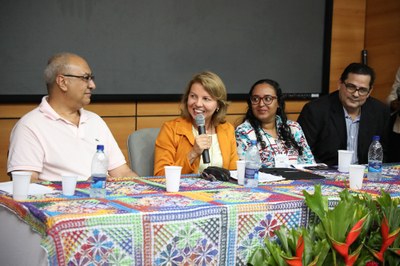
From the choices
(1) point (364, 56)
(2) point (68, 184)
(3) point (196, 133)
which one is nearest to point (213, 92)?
(3) point (196, 133)

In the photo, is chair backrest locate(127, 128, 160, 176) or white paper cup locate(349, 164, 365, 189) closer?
white paper cup locate(349, 164, 365, 189)

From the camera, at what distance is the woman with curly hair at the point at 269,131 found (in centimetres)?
409

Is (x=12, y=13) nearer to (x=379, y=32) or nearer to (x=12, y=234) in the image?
(x=12, y=234)

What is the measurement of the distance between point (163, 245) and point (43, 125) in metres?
1.25

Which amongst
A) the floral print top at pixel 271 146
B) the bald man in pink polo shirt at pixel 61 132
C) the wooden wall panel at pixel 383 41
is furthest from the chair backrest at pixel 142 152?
the wooden wall panel at pixel 383 41

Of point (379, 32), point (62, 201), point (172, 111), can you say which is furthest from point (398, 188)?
point (379, 32)

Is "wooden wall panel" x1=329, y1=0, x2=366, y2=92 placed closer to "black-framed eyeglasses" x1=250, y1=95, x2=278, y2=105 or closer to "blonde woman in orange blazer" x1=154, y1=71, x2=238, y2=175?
"black-framed eyeglasses" x1=250, y1=95, x2=278, y2=105

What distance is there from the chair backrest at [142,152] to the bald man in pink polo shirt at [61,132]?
10cm

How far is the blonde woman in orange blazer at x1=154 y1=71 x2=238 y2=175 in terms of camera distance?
366 cm

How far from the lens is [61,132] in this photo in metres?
3.43

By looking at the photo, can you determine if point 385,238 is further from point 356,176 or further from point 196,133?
point 196,133

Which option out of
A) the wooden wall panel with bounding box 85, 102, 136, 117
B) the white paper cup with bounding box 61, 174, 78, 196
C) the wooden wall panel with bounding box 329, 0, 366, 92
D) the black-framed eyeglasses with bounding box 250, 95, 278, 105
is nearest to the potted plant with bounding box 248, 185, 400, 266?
the white paper cup with bounding box 61, 174, 78, 196

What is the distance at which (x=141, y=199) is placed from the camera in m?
2.62

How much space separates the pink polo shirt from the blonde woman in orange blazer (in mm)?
389
